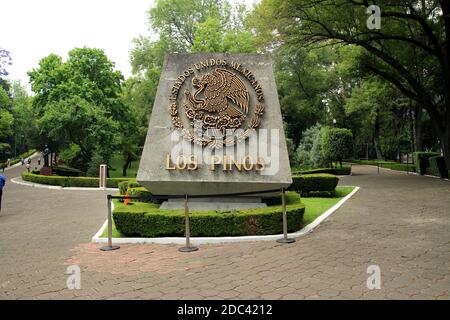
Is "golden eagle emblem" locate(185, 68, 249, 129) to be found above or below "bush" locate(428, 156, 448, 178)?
above

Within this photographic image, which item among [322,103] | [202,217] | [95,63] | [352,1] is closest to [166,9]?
[95,63]

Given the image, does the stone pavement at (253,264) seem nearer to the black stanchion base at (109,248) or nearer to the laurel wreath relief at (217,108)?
the black stanchion base at (109,248)

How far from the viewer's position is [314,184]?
630 inches

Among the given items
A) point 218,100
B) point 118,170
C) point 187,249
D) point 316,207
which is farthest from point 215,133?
point 118,170

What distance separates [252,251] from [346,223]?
3753 millimetres

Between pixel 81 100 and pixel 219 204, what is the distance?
2488 cm

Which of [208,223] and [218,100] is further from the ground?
[218,100]

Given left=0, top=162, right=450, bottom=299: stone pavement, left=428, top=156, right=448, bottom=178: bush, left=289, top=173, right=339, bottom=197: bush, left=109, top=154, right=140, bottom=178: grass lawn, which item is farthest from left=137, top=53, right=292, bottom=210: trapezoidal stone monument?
left=109, top=154, right=140, bottom=178: grass lawn

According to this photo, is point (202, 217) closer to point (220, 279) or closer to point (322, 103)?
point (220, 279)

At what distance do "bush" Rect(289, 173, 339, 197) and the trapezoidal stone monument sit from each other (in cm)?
616

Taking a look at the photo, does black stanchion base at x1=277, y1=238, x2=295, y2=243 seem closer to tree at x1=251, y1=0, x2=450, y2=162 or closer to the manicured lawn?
the manicured lawn

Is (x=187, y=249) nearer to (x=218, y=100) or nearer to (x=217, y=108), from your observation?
(x=217, y=108)

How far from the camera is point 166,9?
137ft

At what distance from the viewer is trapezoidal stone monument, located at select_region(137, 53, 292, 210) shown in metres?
9.88
